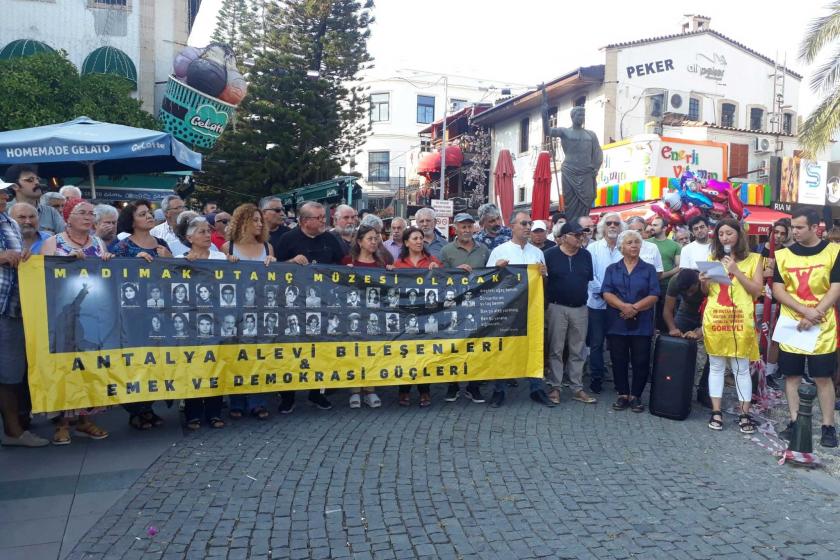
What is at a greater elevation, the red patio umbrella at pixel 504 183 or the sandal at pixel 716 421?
the red patio umbrella at pixel 504 183

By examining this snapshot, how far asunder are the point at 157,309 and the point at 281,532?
103 inches

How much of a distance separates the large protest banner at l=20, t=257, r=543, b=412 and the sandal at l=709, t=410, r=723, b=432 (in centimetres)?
163

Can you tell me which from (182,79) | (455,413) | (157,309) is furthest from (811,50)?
(182,79)

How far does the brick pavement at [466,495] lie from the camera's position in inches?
150

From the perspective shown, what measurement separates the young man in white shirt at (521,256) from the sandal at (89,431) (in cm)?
354

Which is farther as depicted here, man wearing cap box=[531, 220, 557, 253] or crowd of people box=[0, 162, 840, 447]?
man wearing cap box=[531, 220, 557, 253]

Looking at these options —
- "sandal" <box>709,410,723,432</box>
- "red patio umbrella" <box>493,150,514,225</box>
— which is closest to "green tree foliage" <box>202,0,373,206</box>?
"red patio umbrella" <box>493,150,514,225</box>

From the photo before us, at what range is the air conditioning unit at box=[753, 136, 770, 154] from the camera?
25.8 m

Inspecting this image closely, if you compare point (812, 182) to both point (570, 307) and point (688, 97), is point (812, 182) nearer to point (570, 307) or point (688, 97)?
point (688, 97)

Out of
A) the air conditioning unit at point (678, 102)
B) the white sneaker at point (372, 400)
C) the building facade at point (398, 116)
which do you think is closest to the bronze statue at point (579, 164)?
the white sneaker at point (372, 400)

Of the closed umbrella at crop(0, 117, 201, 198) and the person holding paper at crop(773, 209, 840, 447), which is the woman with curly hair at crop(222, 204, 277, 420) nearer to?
the closed umbrella at crop(0, 117, 201, 198)

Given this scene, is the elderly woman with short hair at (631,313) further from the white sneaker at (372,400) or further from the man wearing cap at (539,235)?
the white sneaker at (372,400)

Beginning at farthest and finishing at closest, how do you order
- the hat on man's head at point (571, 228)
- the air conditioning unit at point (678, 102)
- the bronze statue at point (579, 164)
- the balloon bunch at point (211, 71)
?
the air conditioning unit at point (678, 102)
the balloon bunch at point (211, 71)
the bronze statue at point (579, 164)
the hat on man's head at point (571, 228)

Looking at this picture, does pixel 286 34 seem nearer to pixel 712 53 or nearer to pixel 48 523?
pixel 712 53
